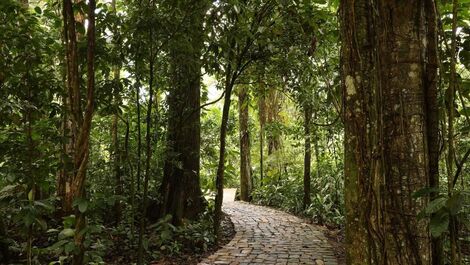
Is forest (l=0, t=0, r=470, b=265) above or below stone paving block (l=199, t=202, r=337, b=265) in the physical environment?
above

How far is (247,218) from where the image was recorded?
880cm

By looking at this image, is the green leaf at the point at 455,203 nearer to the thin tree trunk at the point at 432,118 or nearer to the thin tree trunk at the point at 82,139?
the thin tree trunk at the point at 432,118

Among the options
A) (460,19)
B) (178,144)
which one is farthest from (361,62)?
(178,144)

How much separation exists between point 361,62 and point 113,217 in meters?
5.78

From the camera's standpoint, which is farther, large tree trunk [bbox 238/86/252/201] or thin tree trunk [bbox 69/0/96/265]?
large tree trunk [bbox 238/86/252/201]

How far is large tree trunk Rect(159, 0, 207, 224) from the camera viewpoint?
5.22 metres

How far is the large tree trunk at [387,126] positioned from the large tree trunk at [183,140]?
2.66 metres

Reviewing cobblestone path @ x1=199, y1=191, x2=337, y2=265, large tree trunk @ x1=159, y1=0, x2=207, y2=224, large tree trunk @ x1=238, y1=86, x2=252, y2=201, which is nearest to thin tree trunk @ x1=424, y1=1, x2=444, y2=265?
large tree trunk @ x1=159, y1=0, x2=207, y2=224

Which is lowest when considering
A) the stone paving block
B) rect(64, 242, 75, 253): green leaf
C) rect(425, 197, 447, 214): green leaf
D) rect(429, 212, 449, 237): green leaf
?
the stone paving block

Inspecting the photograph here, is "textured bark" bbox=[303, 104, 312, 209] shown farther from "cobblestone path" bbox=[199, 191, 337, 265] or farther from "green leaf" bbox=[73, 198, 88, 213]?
"green leaf" bbox=[73, 198, 88, 213]

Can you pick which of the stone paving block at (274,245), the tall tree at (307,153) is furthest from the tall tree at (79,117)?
the tall tree at (307,153)

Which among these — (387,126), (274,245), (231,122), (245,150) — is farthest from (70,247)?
(245,150)

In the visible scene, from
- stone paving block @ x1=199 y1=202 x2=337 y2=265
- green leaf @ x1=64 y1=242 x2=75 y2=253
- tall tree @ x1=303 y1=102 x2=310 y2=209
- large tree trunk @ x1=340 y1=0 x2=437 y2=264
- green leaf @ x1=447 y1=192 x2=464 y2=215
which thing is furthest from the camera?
tall tree @ x1=303 y1=102 x2=310 y2=209

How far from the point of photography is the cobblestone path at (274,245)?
5070mm
